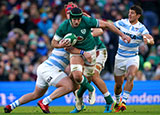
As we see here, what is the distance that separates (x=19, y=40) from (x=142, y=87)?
5.55 meters

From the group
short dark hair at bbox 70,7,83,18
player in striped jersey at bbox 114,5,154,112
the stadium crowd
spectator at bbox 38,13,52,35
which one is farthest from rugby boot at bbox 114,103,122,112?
spectator at bbox 38,13,52,35

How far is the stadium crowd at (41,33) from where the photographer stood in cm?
1814

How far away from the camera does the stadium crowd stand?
18141 mm

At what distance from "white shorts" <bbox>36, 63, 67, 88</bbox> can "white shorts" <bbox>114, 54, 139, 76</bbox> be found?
98.6 inches

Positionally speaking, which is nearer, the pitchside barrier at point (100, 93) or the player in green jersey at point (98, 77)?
the player in green jersey at point (98, 77)

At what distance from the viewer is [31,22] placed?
19906 mm

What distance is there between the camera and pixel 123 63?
527 inches

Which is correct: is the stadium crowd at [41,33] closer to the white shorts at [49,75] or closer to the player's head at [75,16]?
the white shorts at [49,75]

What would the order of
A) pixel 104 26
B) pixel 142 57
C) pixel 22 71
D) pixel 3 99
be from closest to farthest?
pixel 104 26
pixel 3 99
pixel 22 71
pixel 142 57

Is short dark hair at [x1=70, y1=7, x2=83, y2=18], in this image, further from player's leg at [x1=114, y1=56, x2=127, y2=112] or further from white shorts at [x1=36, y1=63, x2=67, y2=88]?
player's leg at [x1=114, y1=56, x2=127, y2=112]

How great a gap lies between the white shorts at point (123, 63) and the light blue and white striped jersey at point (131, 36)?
117 millimetres

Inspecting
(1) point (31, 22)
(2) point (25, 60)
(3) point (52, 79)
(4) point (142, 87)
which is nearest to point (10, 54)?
(2) point (25, 60)

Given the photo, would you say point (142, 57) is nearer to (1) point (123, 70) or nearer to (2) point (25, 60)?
(2) point (25, 60)

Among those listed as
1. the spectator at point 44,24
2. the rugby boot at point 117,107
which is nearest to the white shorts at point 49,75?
the rugby boot at point 117,107
